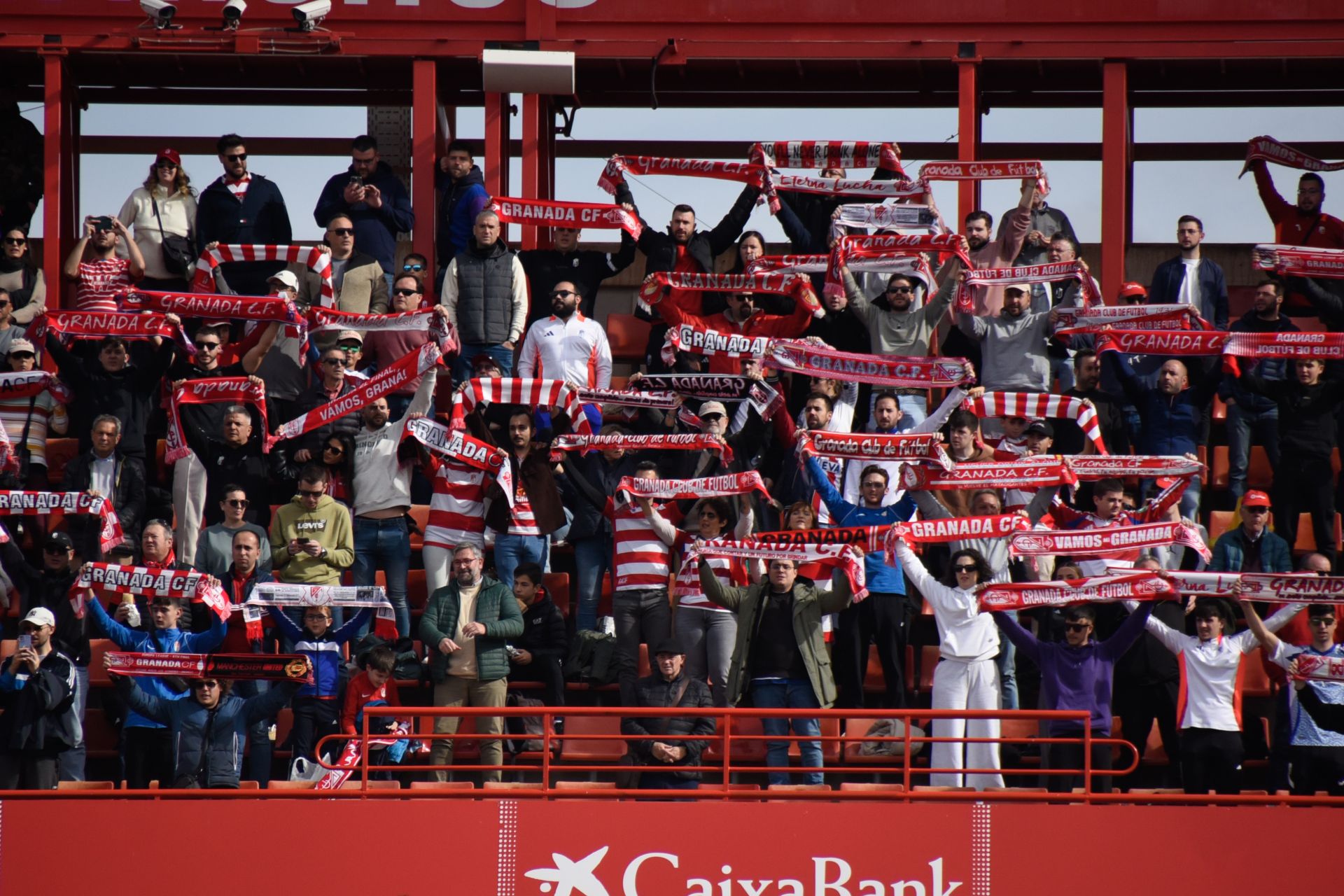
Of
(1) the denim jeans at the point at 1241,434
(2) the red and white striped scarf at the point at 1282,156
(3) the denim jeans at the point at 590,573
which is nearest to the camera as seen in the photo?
(3) the denim jeans at the point at 590,573

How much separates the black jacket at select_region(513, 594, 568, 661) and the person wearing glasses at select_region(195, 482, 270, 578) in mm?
2000

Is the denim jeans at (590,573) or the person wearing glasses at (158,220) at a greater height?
the person wearing glasses at (158,220)

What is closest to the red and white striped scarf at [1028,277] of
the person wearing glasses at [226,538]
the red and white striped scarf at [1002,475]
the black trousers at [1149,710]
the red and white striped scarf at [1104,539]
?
the red and white striped scarf at [1002,475]

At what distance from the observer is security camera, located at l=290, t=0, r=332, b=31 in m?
21.0

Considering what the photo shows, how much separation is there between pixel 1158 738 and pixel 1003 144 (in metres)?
8.74

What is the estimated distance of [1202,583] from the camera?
14.9m

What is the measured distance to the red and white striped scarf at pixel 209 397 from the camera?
57.0 feet

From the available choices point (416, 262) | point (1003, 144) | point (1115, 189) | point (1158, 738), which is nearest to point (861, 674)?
point (1158, 738)

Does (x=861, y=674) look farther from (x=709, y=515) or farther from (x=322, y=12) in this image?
(x=322, y=12)

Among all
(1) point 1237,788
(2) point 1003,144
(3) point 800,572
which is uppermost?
(2) point 1003,144

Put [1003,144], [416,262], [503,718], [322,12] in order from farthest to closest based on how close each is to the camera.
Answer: [1003,144]
[322,12]
[416,262]
[503,718]

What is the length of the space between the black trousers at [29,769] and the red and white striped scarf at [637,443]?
453 cm

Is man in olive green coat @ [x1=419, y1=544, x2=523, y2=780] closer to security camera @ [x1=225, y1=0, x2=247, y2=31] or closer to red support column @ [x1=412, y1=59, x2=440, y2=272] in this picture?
red support column @ [x1=412, y1=59, x2=440, y2=272]

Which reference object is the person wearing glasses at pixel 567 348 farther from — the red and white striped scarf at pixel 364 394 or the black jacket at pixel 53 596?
the black jacket at pixel 53 596
